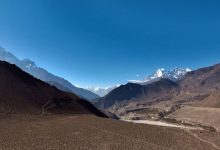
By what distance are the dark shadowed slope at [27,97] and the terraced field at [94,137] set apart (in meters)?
14.3

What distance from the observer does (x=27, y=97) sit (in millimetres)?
95688

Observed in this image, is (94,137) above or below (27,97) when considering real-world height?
below

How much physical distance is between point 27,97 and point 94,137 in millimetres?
46532

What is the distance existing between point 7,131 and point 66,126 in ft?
43.5

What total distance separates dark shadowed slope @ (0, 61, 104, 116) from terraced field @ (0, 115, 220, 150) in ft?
46.8

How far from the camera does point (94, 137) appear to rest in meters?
55.6

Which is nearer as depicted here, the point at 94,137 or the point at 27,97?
the point at 94,137

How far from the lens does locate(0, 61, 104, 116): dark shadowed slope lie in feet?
284

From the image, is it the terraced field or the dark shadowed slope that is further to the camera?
the dark shadowed slope

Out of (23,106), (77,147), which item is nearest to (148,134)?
(77,147)

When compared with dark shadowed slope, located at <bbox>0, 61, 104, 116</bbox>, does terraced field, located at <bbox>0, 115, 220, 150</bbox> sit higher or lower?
lower

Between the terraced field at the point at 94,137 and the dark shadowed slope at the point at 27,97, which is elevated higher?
the dark shadowed slope at the point at 27,97

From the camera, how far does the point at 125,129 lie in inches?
2559

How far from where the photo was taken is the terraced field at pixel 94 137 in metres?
48.2
